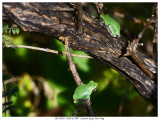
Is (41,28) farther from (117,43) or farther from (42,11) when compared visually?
(117,43)

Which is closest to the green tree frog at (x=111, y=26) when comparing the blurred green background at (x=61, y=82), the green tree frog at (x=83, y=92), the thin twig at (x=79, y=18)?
the thin twig at (x=79, y=18)

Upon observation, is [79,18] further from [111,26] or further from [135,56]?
[135,56]

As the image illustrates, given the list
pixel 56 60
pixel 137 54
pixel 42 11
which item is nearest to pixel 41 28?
pixel 42 11

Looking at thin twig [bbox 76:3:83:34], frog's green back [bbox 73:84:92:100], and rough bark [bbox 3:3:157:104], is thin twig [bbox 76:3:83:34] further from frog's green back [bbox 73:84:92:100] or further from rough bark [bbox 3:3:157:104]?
frog's green back [bbox 73:84:92:100]

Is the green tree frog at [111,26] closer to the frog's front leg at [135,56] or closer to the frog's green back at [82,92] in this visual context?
the frog's front leg at [135,56]

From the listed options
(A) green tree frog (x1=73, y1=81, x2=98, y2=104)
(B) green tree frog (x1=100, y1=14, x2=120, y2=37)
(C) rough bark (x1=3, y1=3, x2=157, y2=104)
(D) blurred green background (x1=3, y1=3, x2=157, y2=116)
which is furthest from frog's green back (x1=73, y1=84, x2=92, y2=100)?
(D) blurred green background (x1=3, y1=3, x2=157, y2=116)
